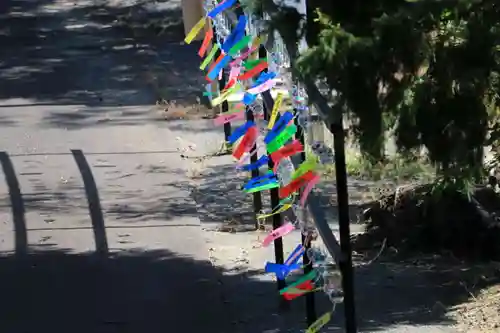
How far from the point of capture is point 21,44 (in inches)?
503

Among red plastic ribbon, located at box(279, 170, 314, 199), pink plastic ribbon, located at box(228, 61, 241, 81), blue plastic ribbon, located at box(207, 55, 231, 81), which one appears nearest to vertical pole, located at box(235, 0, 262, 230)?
pink plastic ribbon, located at box(228, 61, 241, 81)

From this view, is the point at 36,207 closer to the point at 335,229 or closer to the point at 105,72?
the point at 335,229

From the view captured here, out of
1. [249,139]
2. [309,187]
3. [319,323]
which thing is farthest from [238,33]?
[319,323]

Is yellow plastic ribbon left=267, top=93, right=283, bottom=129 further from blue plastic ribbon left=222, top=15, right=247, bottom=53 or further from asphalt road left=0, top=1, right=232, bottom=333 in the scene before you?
asphalt road left=0, top=1, right=232, bottom=333

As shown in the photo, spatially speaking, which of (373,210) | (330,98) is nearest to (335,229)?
(373,210)

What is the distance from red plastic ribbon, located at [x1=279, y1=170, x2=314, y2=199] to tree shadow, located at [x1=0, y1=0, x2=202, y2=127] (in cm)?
497

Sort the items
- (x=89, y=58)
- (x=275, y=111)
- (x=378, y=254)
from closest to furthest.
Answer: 1. (x=275, y=111)
2. (x=378, y=254)
3. (x=89, y=58)

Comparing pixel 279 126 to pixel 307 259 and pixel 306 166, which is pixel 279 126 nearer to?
pixel 306 166

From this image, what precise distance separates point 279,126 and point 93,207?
2.84 m

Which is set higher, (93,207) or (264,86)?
(264,86)

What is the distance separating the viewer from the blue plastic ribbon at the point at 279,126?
4.62m

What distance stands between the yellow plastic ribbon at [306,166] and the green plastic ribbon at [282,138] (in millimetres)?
282

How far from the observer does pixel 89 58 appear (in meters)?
11.8

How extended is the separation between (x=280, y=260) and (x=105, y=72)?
605cm
